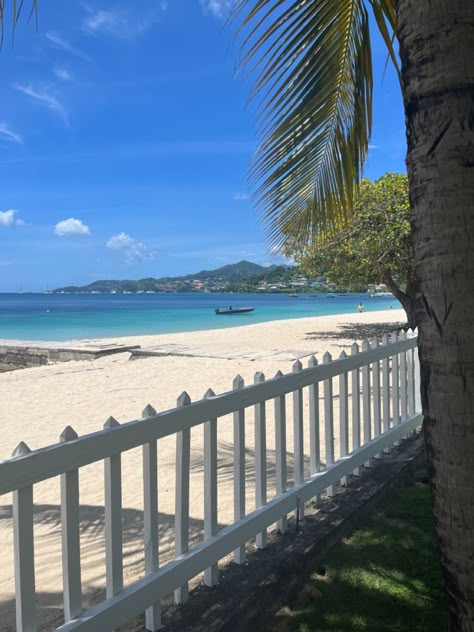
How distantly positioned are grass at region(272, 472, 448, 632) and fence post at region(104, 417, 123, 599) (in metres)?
0.88

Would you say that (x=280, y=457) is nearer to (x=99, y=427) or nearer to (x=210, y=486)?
(x=210, y=486)

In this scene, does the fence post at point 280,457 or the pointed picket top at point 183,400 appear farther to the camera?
the fence post at point 280,457

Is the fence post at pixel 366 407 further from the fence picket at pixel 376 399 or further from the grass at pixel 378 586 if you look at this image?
the grass at pixel 378 586

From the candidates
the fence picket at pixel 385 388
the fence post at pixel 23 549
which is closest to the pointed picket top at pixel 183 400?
the fence post at pixel 23 549

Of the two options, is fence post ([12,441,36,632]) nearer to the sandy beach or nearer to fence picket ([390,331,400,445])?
the sandy beach

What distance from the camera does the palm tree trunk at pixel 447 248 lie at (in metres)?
1.46

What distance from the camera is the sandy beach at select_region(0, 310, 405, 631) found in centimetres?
299

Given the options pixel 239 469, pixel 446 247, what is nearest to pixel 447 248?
pixel 446 247

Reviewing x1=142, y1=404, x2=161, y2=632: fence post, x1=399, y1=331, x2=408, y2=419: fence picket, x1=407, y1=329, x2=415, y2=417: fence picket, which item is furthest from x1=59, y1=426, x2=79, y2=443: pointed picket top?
x1=407, y1=329, x2=415, y2=417: fence picket

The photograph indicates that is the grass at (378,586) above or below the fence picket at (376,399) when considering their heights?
→ below

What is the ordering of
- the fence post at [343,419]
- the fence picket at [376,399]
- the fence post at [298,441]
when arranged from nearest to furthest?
the fence post at [298,441] < the fence post at [343,419] < the fence picket at [376,399]

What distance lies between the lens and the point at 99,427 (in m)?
6.45

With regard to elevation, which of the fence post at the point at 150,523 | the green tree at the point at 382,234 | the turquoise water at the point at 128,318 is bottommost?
the turquoise water at the point at 128,318

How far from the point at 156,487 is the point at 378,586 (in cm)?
139
